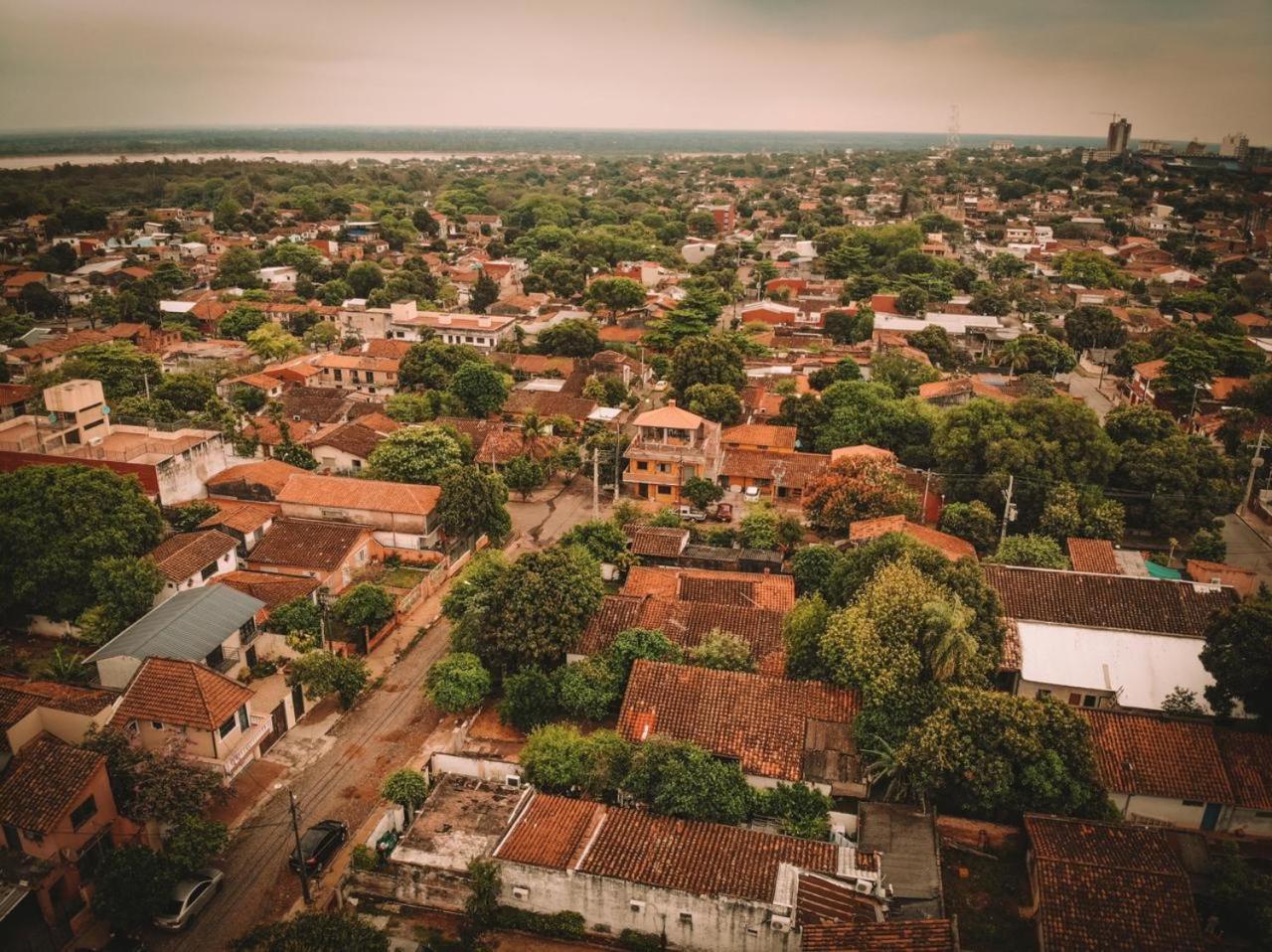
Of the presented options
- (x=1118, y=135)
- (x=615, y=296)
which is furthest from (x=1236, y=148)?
(x=615, y=296)

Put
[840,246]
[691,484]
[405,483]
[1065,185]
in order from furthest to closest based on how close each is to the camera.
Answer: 1. [1065,185]
2. [840,246]
3. [691,484]
4. [405,483]

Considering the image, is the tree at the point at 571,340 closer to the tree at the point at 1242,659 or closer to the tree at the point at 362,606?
the tree at the point at 362,606

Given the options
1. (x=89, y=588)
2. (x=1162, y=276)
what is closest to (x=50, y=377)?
(x=89, y=588)

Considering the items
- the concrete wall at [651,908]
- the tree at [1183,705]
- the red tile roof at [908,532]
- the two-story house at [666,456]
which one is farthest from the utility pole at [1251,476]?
the concrete wall at [651,908]

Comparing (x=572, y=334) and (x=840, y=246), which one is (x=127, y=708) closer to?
(x=572, y=334)

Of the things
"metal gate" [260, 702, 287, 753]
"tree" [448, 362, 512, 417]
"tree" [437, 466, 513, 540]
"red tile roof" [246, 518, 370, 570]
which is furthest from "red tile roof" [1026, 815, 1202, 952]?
"tree" [448, 362, 512, 417]

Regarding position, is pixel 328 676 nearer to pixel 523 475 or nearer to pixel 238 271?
pixel 523 475

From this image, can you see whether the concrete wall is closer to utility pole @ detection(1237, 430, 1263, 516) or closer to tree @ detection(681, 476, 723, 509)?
tree @ detection(681, 476, 723, 509)
